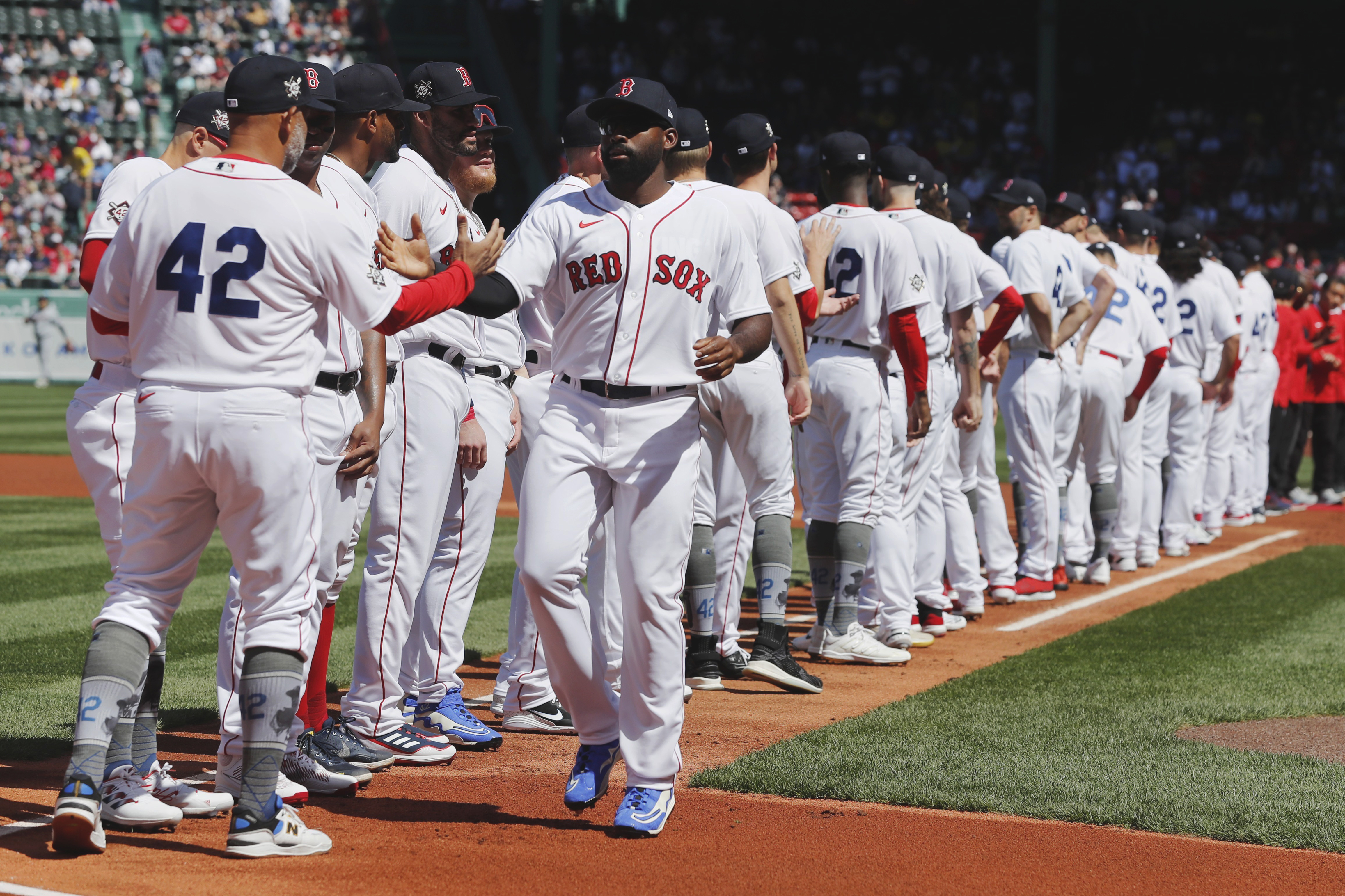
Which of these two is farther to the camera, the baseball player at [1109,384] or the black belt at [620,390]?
the baseball player at [1109,384]

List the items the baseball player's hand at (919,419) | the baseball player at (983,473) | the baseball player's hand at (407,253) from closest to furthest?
→ 1. the baseball player's hand at (407,253)
2. the baseball player's hand at (919,419)
3. the baseball player at (983,473)

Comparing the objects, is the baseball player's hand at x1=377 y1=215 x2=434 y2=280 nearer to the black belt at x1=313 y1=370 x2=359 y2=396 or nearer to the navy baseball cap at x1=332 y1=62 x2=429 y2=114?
the black belt at x1=313 y1=370 x2=359 y2=396

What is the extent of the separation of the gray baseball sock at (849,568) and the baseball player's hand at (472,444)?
2.25 meters

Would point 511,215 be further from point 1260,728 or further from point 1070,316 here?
point 1260,728

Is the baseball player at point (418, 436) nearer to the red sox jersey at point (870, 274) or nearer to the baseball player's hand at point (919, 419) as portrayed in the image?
the red sox jersey at point (870, 274)

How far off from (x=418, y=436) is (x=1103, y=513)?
6.54 meters

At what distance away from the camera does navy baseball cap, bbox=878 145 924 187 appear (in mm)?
7488

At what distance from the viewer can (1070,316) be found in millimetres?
9328

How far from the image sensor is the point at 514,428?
5.58 m

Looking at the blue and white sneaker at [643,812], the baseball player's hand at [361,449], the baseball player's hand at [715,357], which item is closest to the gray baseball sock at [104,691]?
the baseball player's hand at [361,449]

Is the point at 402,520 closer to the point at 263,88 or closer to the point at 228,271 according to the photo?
the point at 228,271

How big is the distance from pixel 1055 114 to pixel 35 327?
71.3 feet

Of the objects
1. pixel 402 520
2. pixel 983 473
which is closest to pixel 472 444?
pixel 402 520

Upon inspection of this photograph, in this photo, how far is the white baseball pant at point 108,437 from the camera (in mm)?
4480
